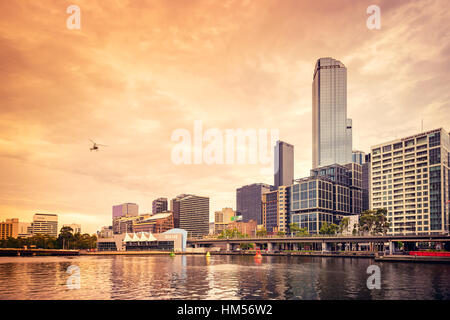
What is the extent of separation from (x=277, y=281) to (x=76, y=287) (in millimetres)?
36689

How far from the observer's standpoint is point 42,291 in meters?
58.4
